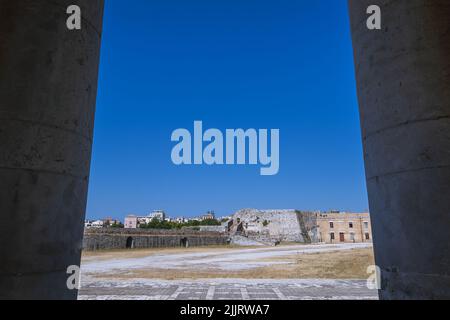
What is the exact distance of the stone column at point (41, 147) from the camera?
240 cm

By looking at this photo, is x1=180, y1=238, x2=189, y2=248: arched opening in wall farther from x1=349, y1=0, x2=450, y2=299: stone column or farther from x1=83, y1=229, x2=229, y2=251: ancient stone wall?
x1=349, y1=0, x2=450, y2=299: stone column

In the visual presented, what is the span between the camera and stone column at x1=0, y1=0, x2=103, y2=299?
240cm

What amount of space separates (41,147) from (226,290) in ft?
35.0

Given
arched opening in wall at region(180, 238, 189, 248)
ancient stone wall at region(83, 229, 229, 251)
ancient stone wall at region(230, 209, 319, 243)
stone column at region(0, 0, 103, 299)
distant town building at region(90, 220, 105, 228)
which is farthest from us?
ancient stone wall at region(230, 209, 319, 243)

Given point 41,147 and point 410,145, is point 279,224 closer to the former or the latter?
point 410,145

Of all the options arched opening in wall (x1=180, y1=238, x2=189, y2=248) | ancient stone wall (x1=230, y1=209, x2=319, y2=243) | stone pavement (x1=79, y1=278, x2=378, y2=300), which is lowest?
arched opening in wall (x1=180, y1=238, x2=189, y2=248)

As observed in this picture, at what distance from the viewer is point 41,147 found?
2.57 m

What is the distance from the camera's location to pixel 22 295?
2.40m

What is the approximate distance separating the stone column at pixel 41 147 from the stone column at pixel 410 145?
8.82ft

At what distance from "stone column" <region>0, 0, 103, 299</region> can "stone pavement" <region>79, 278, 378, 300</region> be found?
8.17m

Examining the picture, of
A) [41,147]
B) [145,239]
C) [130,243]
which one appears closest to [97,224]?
[145,239]

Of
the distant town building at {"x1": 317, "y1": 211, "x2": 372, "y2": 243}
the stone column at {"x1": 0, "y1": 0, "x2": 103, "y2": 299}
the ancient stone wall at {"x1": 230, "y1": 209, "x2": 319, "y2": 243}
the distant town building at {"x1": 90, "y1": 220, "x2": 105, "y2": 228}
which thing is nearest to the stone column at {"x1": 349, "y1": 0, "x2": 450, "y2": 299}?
the stone column at {"x1": 0, "y1": 0, "x2": 103, "y2": 299}

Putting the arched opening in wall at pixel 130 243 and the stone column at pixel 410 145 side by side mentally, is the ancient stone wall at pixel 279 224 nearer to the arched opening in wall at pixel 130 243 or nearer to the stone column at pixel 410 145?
the arched opening in wall at pixel 130 243

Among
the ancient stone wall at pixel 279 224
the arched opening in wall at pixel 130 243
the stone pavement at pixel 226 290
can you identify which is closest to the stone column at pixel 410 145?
the stone pavement at pixel 226 290
